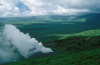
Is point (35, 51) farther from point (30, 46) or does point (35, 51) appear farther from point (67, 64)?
point (67, 64)

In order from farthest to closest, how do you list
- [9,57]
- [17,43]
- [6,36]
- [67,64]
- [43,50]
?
[6,36], [17,43], [43,50], [9,57], [67,64]

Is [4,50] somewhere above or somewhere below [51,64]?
above

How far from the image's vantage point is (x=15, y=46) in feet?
378

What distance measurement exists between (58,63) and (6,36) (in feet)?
215

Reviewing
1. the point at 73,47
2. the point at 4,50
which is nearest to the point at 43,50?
the point at 73,47

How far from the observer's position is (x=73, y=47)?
104000mm

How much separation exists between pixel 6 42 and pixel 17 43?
11808 millimetres

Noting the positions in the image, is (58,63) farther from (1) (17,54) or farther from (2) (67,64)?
(1) (17,54)

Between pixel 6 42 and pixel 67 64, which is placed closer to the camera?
pixel 67 64

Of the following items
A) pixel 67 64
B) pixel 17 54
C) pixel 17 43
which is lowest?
pixel 67 64

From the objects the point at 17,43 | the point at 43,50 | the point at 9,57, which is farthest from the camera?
the point at 17,43

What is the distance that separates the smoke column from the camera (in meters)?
103

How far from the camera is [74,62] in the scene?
70.3 meters

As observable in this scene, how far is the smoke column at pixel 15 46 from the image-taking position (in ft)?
339
